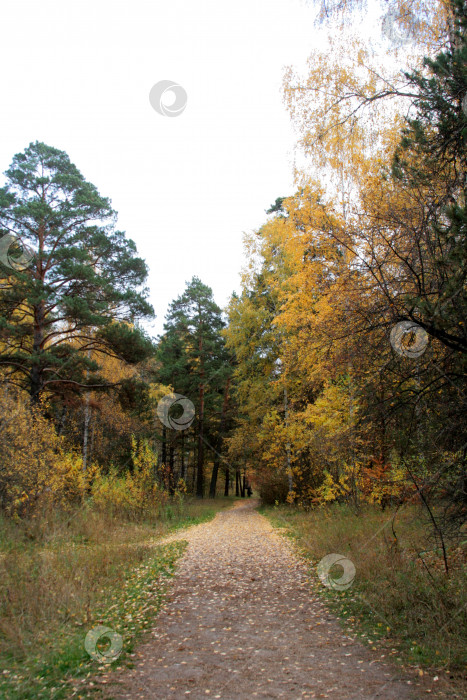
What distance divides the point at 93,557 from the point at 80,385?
8.34 m

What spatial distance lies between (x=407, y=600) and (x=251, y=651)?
176cm

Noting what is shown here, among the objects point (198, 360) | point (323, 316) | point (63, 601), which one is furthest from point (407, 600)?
point (198, 360)

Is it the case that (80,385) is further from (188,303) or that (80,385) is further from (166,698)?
(188,303)

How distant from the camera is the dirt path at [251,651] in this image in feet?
11.4

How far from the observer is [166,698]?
335 centimetres

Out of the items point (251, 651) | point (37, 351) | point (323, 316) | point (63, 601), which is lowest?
point (251, 651)

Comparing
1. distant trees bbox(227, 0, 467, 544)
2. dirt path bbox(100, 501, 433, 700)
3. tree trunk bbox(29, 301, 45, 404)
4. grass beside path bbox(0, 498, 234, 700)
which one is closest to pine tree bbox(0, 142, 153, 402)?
tree trunk bbox(29, 301, 45, 404)

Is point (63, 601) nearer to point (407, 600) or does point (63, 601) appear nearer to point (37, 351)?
point (407, 600)

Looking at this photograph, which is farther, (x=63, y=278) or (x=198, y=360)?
(x=198, y=360)

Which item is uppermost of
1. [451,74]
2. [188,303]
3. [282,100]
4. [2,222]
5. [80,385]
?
[188,303]

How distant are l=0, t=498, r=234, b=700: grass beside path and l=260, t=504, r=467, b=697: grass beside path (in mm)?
2438

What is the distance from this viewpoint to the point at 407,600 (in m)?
4.72

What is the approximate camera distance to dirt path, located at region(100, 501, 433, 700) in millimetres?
3471

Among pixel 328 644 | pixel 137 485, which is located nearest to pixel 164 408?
pixel 137 485
